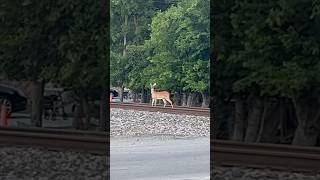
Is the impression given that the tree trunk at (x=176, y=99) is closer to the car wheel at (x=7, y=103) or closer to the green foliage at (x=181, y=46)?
the green foliage at (x=181, y=46)

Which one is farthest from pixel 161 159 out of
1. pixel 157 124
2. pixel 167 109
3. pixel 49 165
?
pixel 167 109

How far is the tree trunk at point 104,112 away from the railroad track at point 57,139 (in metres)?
0.07

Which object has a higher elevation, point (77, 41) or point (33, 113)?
point (77, 41)

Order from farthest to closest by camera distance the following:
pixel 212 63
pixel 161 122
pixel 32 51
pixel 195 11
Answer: pixel 195 11 → pixel 161 122 → pixel 32 51 → pixel 212 63

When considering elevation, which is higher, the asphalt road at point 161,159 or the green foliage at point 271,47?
the green foliage at point 271,47

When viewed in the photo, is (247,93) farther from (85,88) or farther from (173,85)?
(173,85)

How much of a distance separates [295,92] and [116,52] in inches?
442

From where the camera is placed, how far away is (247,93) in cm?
558

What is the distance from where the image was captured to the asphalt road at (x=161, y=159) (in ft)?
21.8

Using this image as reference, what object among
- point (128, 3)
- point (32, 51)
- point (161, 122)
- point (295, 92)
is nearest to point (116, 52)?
point (128, 3)

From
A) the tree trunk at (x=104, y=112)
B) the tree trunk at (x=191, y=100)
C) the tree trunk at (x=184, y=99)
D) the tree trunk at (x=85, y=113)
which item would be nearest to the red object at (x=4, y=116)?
the tree trunk at (x=85, y=113)

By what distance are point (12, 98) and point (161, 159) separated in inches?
103

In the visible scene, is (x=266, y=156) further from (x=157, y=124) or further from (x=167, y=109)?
(x=167, y=109)

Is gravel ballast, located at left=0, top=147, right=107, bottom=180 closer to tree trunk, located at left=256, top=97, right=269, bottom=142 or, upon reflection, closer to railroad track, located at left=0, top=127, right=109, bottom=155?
railroad track, located at left=0, top=127, right=109, bottom=155
